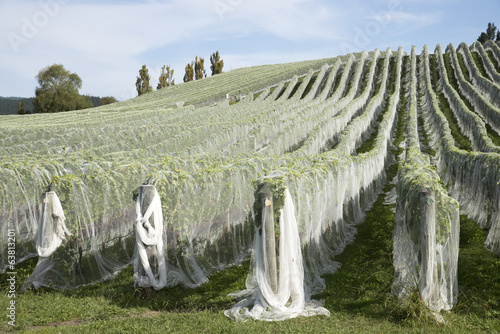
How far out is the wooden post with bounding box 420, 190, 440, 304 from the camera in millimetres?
6879

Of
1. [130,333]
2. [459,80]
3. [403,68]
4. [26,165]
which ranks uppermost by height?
[403,68]

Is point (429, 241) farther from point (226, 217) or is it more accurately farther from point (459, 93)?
point (459, 93)

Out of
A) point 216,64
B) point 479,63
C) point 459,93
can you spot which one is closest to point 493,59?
point 479,63

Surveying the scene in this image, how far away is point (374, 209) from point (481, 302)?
8.13 metres

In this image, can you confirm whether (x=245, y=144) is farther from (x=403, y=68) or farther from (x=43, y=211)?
(x=403, y=68)

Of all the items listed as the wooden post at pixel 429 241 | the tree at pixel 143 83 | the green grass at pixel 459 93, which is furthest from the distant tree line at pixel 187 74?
the wooden post at pixel 429 241

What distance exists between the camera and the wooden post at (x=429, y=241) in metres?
6.88

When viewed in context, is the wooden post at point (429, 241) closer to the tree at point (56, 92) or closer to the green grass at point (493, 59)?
the green grass at point (493, 59)

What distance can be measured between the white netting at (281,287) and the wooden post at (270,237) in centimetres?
5

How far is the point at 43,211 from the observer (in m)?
8.96

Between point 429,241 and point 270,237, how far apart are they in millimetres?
2665

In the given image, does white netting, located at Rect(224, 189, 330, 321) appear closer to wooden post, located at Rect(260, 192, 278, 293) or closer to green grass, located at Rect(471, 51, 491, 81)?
wooden post, located at Rect(260, 192, 278, 293)

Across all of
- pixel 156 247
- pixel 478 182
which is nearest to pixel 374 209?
pixel 478 182

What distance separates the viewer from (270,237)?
7395mm
